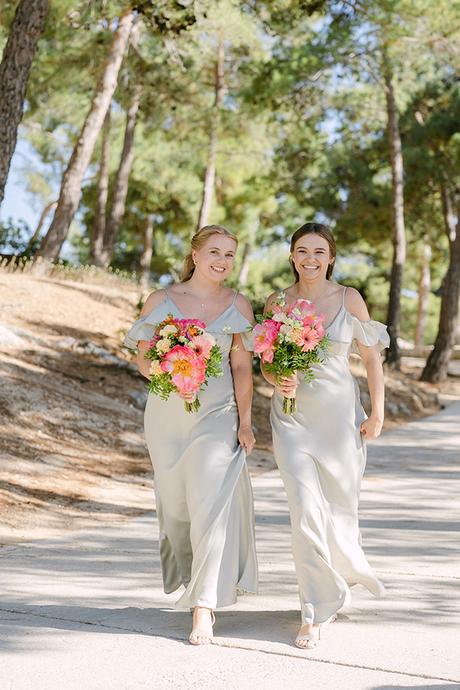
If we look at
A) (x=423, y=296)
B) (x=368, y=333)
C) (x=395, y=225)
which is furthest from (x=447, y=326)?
(x=423, y=296)

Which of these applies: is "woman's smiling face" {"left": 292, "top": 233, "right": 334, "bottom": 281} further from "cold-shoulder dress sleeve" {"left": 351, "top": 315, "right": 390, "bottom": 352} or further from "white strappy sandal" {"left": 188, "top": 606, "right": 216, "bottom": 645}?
"white strappy sandal" {"left": 188, "top": 606, "right": 216, "bottom": 645}

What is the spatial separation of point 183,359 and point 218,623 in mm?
1259

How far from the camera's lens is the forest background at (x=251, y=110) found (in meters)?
16.9

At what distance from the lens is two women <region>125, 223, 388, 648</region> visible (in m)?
4.52

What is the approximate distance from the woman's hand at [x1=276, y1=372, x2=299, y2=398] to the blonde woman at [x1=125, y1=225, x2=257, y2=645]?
9.0 inches

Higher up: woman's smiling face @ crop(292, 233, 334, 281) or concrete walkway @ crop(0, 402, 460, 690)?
woman's smiling face @ crop(292, 233, 334, 281)

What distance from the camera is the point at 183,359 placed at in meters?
4.48

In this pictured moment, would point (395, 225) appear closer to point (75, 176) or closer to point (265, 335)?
point (75, 176)

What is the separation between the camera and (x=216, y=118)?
2409 cm

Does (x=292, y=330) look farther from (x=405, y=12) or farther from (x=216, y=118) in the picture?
(x=216, y=118)

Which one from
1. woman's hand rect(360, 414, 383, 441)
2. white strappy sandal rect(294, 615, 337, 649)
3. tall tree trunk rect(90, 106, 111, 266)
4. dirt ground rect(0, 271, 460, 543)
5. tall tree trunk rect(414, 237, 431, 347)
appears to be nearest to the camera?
white strappy sandal rect(294, 615, 337, 649)

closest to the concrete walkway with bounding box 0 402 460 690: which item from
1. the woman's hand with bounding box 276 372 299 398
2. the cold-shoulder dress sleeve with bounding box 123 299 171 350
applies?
the woman's hand with bounding box 276 372 299 398

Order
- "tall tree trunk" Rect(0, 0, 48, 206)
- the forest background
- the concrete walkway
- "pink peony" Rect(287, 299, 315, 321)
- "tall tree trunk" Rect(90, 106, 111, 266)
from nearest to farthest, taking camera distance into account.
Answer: the concrete walkway
"pink peony" Rect(287, 299, 315, 321)
"tall tree trunk" Rect(0, 0, 48, 206)
the forest background
"tall tree trunk" Rect(90, 106, 111, 266)

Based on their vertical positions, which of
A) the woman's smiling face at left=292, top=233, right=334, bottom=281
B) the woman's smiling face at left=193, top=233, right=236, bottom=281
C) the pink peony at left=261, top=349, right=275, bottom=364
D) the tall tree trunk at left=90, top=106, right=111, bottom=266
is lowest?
the pink peony at left=261, top=349, right=275, bottom=364
